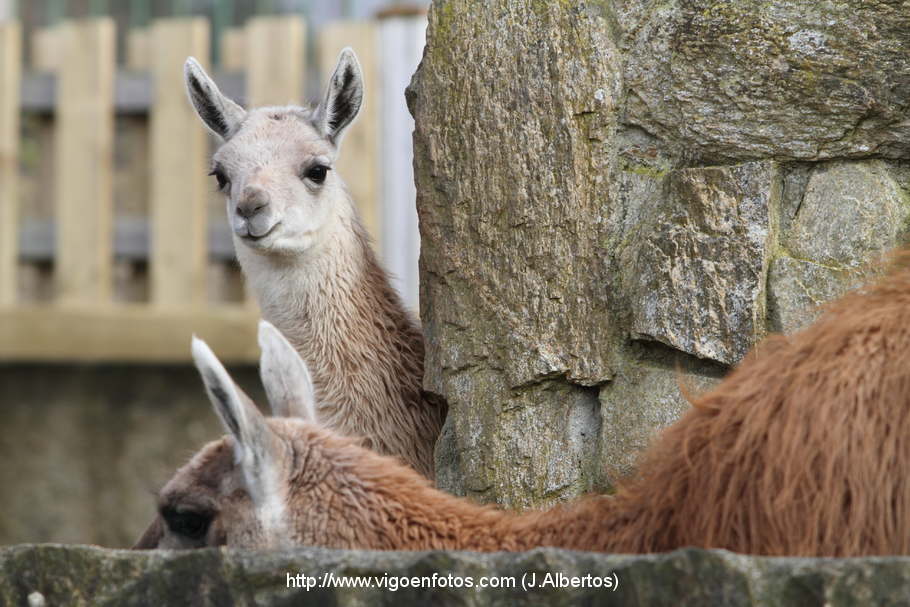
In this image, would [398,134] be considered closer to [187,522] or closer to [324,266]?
[324,266]

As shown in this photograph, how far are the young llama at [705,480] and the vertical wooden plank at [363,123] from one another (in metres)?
5.61

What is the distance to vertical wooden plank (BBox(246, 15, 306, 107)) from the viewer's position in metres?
9.77

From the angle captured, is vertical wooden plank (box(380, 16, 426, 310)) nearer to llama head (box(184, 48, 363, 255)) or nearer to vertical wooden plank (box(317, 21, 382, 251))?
vertical wooden plank (box(317, 21, 382, 251))

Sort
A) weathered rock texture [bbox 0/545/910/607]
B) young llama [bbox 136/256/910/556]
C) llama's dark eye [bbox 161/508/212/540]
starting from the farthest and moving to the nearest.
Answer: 1. llama's dark eye [bbox 161/508/212/540]
2. young llama [bbox 136/256/910/556]
3. weathered rock texture [bbox 0/545/910/607]

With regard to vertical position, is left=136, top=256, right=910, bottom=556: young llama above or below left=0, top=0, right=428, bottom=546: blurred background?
below

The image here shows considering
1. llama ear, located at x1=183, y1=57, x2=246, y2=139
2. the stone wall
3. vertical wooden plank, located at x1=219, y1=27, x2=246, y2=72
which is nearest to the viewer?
llama ear, located at x1=183, y1=57, x2=246, y2=139

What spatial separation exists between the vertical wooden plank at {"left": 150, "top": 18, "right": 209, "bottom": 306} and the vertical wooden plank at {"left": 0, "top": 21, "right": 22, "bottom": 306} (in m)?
1.04

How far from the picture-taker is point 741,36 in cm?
487

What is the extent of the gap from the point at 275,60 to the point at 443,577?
6960mm

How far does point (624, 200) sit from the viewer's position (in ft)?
16.5

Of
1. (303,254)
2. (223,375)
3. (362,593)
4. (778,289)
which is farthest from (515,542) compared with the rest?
(303,254)

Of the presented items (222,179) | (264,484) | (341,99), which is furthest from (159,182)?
(264,484)

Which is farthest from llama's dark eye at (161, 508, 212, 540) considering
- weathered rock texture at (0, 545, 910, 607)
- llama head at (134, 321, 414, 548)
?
weathered rock texture at (0, 545, 910, 607)

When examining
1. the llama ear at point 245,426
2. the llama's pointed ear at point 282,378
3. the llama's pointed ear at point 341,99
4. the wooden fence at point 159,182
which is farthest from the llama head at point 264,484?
the wooden fence at point 159,182
